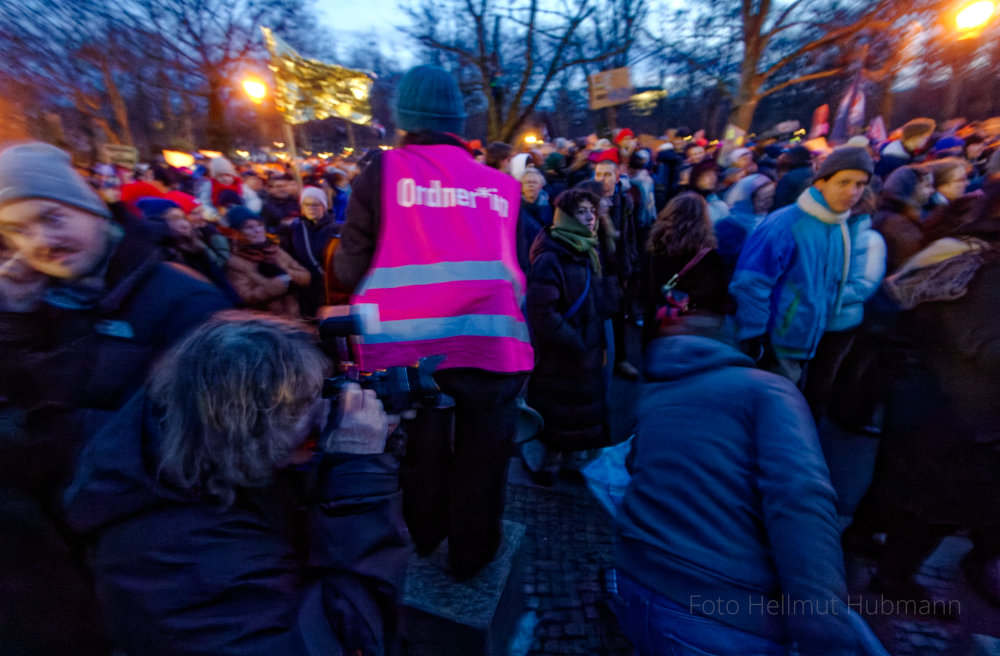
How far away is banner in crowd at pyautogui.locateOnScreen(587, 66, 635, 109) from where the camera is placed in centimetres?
1030

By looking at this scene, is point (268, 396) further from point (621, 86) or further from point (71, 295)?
point (621, 86)

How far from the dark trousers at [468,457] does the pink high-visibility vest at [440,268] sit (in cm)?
11

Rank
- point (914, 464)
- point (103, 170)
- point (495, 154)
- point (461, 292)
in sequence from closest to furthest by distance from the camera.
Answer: point (461, 292) < point (914, 464) < point (495, 154) < point (103, 170)

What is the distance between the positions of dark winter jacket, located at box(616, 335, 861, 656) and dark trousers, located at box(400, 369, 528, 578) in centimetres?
59

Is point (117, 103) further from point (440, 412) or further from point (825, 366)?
point (825, 366)

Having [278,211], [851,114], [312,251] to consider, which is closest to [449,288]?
[312,251]

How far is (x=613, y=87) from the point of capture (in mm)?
10383

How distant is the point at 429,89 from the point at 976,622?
3690 millimetres

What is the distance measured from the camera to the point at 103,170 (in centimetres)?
834

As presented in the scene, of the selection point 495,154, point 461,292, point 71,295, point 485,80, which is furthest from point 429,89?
point 485,80

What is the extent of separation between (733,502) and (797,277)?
207 cm

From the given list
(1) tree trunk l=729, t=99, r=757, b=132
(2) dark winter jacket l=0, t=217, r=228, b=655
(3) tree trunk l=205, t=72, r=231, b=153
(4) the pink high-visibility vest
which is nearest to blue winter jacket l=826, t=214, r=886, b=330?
(4) the pink high-visibility vest

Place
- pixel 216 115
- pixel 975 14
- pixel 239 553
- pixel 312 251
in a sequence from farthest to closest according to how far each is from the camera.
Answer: pixel 216 115 → pixel 975 14 → pixel 312 251 → pixel 239 553

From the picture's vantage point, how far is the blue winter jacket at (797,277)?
109 inches
